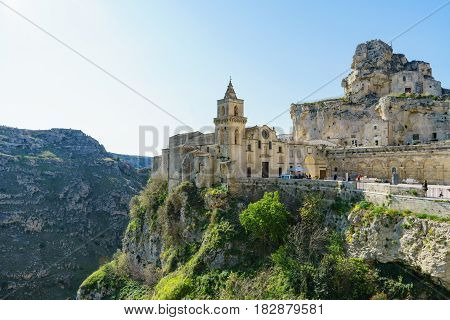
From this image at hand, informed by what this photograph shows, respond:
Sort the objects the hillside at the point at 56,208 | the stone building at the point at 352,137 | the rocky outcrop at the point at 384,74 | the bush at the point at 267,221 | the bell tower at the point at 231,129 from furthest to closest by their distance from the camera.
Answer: the hillside at the point at 56,208 → the rocky outcrop at the point at 384,74 → the bell tower at the point at 231,129 → the stone building at the point at 352,137 → the bush at the point at 267,221

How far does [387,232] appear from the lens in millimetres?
28328

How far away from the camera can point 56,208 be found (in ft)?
429

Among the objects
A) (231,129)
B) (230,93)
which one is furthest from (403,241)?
(230,93)

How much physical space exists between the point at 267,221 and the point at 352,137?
2974cm

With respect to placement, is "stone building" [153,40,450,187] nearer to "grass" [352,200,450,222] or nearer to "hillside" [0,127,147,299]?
"grass" [352,200,450,222]

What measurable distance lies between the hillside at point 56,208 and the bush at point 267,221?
78.4 meters

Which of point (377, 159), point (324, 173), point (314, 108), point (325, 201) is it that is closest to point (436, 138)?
point (377, 159)

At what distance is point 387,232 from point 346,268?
3.87 metres

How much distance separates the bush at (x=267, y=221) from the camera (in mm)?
35219

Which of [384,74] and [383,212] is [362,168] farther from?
[383,212]

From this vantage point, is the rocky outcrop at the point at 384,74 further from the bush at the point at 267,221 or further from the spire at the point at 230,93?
the bush at the point at 267,221

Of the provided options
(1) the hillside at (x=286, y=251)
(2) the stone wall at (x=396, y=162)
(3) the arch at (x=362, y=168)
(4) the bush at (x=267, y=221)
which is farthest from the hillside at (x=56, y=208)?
(3) the arch at (x=362, y=168)

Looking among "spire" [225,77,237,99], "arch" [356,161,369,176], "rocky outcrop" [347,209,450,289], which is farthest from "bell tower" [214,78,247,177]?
"rocky outcrop" [347,209,450,289]
